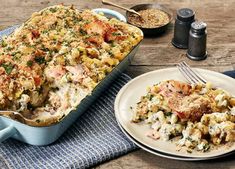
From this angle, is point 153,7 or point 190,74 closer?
point 190,74

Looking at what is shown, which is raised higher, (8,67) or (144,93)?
(8,67)

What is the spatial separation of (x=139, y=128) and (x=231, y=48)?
2.30ft

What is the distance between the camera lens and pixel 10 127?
65.6 inches

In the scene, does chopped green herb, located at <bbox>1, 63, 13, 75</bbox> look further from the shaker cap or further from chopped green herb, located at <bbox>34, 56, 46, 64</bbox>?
the shaker cap

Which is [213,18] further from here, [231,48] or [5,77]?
[5,77]

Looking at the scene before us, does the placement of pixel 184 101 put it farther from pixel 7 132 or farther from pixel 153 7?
pixel 153 7

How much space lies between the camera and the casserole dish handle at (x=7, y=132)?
1.65m

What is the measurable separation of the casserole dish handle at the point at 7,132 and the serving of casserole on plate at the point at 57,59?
0.06 meters

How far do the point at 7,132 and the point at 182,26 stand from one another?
2.91 feet

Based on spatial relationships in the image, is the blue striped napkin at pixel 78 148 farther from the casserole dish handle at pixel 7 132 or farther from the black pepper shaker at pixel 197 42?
the black pepper shaker at pixel 197 42

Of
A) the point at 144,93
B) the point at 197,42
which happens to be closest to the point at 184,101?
the point at 144,93

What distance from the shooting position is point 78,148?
1.75 metres

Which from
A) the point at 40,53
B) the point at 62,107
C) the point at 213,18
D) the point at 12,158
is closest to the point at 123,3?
the point at 213,18

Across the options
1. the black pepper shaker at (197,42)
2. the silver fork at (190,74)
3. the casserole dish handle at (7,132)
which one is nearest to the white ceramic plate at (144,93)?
the silver fork at (190,74)
